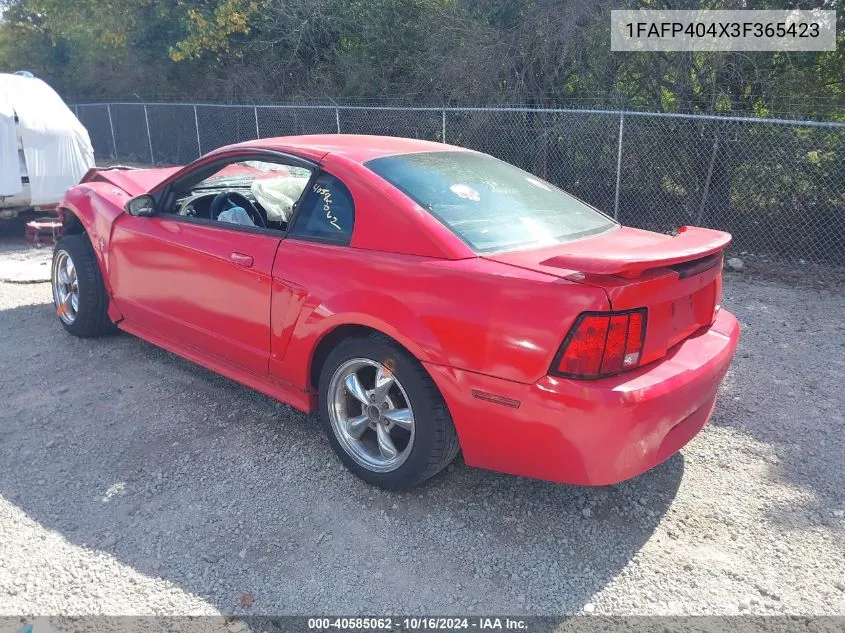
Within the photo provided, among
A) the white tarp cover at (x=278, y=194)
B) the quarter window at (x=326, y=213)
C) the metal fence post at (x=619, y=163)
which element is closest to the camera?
the quarter window at (x=326, y=213)

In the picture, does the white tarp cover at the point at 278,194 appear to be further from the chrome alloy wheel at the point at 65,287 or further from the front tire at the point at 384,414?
the chrome alloy wheel at the point at 65,287

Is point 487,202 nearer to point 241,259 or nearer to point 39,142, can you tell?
point 241,259

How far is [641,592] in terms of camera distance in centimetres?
264

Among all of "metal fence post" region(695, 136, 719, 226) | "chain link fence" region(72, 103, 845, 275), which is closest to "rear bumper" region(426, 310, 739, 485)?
"chain link fence" region(72, 103, 845, 275)

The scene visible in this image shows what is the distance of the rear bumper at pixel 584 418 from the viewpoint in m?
2.60

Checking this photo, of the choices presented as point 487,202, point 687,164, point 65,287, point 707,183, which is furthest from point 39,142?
point 707,183

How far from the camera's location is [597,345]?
2604 millimetres

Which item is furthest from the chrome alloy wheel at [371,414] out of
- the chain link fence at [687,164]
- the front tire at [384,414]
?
the chain link fence at [687,164]

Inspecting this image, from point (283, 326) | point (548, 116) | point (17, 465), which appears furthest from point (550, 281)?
point (548, 116)

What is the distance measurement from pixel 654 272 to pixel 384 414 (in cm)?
134

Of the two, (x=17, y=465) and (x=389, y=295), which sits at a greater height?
(x=389, y=295)

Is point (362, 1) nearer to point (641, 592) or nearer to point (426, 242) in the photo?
point (426, 242)

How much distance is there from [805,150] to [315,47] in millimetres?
9395

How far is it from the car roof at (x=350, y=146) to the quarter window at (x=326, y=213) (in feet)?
0.55
